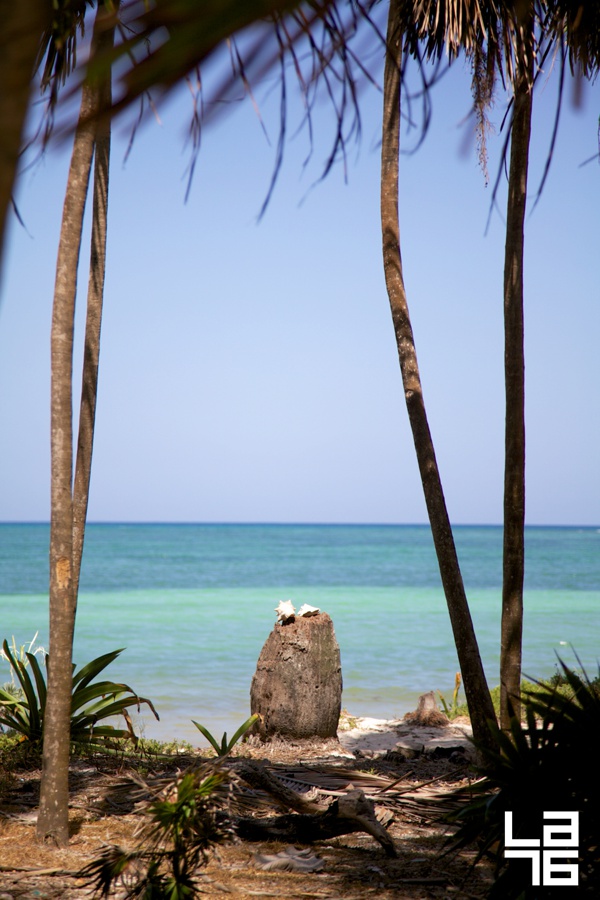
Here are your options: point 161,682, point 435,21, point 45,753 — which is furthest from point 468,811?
point 161,682

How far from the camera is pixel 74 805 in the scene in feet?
14.3

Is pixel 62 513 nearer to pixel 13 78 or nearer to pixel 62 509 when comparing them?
pixel 62 509

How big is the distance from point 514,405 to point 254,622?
15.0 metres

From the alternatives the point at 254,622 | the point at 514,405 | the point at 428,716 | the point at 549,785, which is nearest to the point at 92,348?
the point at 514,405

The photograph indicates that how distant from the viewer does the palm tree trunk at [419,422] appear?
490cm

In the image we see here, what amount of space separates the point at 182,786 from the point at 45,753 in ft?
3.98

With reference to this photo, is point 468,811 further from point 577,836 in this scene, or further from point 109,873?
point 109,873

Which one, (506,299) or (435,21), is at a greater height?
(435,21)

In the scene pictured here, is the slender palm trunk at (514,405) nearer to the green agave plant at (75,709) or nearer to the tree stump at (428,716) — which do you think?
the green agave plant at (75,709)

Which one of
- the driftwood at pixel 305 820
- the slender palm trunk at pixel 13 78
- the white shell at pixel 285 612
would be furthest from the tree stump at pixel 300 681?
the slender palm trunk at pixel 13 78

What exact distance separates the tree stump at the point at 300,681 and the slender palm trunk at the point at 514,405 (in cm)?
182

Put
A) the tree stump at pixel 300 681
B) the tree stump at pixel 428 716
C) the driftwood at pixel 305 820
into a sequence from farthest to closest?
the tree stump at pixel 428 716, the tree stump at pixel 300 681, the driftwood at pixel 305 820

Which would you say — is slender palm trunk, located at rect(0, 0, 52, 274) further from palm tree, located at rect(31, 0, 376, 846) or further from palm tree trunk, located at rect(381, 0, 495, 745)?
palm tree trunk, located at rect(381, 0, 495, 745)

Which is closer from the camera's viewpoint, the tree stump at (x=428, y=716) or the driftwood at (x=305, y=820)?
the driftwood at (x=305, y=820)
